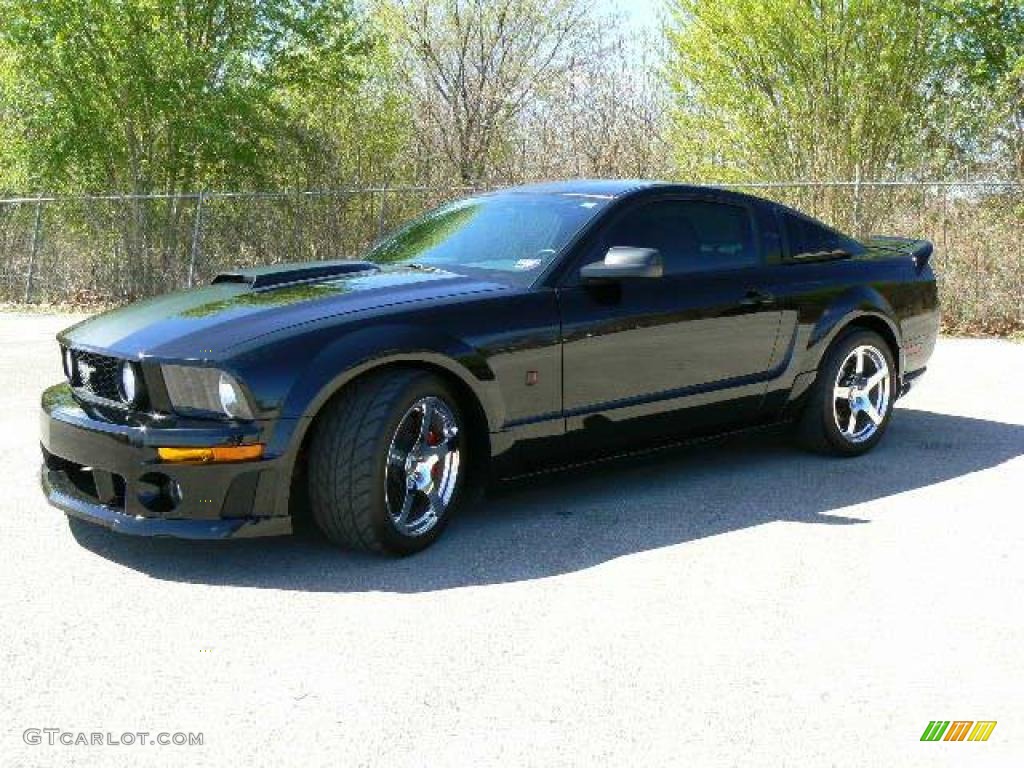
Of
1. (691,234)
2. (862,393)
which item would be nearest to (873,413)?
(862,393)

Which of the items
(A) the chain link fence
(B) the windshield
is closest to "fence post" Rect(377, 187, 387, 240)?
(A) the chain link fence

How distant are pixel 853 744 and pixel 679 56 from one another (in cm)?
1812

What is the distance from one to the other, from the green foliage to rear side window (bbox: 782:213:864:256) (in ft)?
42.6

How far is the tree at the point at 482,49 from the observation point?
28.3 meters

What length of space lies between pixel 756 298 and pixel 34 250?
15.4 meters

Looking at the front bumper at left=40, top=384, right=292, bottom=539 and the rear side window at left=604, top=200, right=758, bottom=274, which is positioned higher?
the rear side window at left=604, top=200, right=758, bottom=274

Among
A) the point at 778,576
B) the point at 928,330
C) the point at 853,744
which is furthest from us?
the point at 928,330

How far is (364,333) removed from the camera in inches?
179

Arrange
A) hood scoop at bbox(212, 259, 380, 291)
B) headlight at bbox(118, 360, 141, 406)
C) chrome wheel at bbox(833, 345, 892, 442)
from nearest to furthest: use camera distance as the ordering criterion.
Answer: headlight at bbox(118, 360, 141, 406)
hood scoop at bbox(212, 259, 380, 291)
chrome wheel at bbox(833, 345, 892, 442)

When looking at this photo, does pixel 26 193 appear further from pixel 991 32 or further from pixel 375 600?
pixel 375 600

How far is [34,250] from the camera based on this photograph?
735 inches

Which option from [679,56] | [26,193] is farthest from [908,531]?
[26,193]

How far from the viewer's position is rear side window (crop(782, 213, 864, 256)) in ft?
20.5

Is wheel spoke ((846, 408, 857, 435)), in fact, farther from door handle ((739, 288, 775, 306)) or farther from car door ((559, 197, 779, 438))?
door handle ((739, 288, 775, 306))
